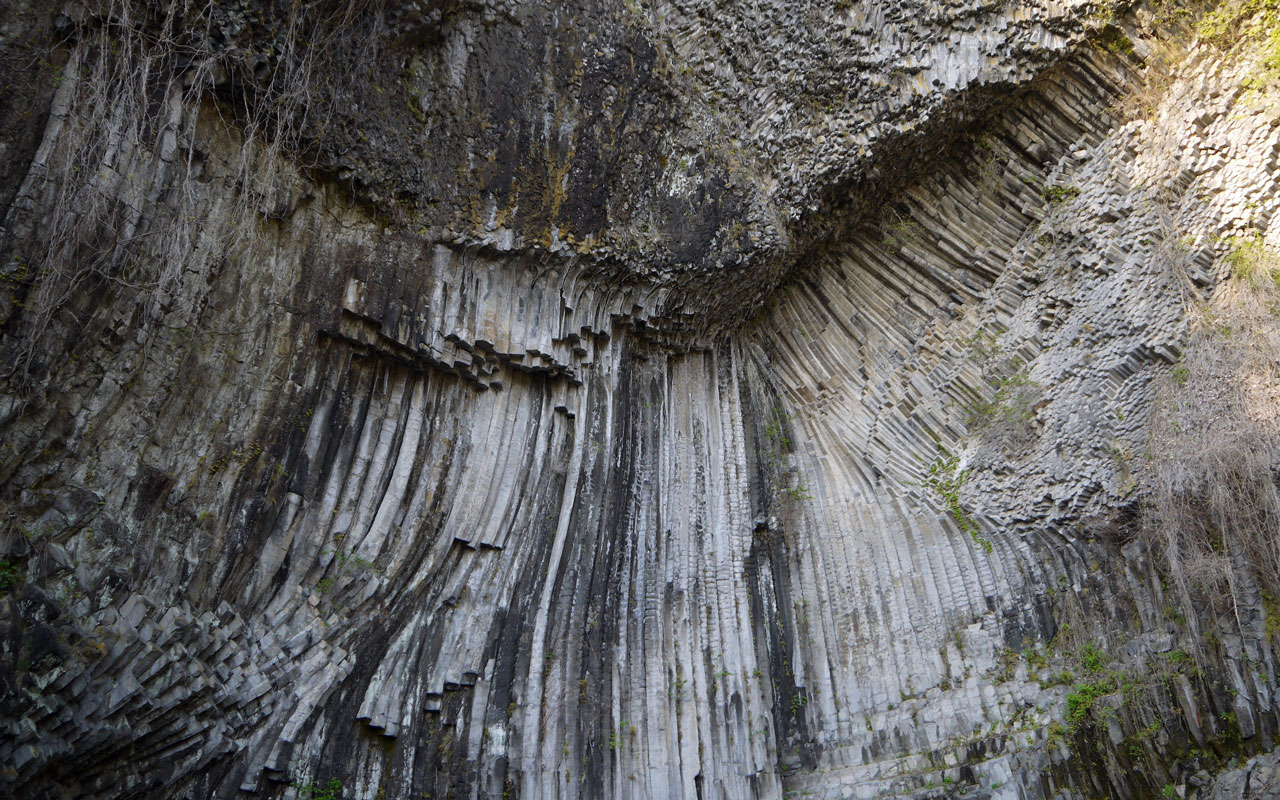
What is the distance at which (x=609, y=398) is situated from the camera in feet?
24.7

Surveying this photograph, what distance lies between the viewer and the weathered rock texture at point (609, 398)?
15.8 ft

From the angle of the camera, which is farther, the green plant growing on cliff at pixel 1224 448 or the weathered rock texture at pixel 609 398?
the green plant growing on cliff at pixel 1224 448

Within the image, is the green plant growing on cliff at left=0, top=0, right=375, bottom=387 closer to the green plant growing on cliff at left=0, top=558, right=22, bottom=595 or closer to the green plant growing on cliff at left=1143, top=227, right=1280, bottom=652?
the green plant growing on cliff at left=0, top=558, right=22, bottom=595

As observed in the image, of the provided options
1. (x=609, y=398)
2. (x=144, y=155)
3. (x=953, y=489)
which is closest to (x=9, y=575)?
(x=144, y=155)

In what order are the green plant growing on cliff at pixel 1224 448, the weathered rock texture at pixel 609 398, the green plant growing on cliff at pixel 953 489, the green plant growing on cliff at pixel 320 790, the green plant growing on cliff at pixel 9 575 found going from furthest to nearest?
the green plant growing on cliff at pixel 953 489 < the green plant growing on cliff at pixel 1224 448 < the green plant growing on cliff at pixel 320 790 < the weathered rock texture at pixel 609 398 < the green plant growing on cliff at pixel 9 575

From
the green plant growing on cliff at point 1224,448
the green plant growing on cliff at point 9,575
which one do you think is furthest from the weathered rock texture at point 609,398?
the green plant growing on cliff at point 1224,448

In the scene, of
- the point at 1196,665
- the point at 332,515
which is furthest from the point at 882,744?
the point at 332,515

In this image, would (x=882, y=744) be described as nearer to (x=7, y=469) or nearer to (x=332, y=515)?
(x=332, y=515)

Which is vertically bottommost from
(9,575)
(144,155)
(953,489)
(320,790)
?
(320,790)

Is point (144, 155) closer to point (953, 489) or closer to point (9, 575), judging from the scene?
point (9, 575)

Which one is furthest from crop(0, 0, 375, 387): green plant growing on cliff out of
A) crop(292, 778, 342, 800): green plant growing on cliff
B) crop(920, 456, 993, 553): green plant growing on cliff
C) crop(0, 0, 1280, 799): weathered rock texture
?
crop(920, 456, 993, 553): green plant growing on cliff

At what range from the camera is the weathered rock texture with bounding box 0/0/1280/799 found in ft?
15.8

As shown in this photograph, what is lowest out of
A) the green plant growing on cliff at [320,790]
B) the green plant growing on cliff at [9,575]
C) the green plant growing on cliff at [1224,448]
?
the green plant growing on cliff at [320,790]

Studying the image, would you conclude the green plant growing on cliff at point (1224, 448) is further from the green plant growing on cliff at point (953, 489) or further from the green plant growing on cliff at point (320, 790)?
the green plant growing on cliff at point (320, 790)
